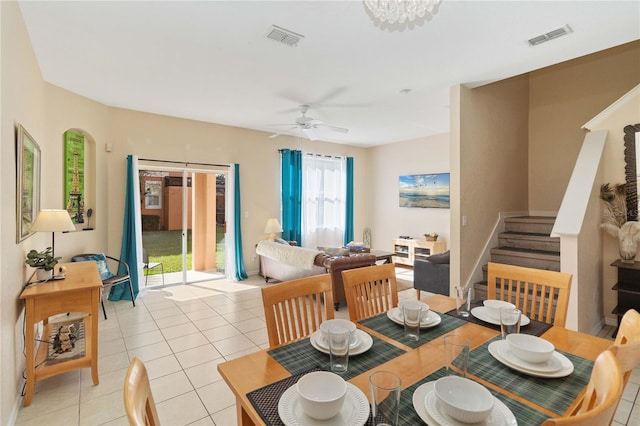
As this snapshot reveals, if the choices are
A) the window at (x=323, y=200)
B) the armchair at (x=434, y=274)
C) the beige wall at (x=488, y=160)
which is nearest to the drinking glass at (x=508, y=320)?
the beige wall at (x=488, y=160)

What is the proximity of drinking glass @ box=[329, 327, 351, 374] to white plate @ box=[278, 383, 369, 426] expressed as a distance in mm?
150

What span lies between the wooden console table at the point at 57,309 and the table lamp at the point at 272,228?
359 cm

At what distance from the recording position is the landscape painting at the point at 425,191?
21.8 ft

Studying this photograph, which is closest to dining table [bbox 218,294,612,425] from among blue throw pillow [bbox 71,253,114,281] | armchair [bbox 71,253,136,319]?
armchair [bbox 71,253,136,319]

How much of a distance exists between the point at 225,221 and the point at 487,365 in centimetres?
543

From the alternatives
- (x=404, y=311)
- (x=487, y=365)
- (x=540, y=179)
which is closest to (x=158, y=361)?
(x=404, y=311)

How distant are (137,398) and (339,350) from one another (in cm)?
68

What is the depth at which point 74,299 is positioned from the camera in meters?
2.44

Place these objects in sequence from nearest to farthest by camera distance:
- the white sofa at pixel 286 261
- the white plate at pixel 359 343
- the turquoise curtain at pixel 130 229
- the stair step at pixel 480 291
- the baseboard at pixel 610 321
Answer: the white plate at pixel 359 343 < the baseboard at pixel 610 321 < the stair step at pixel 480 291 < the white sofa at pixel 286 261 < the turquoise curtain at pixel 130 229

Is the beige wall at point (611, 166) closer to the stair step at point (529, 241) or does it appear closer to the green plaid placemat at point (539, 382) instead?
the stair step at point (529, 241)

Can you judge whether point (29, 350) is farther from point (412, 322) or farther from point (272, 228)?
point (272, 228)

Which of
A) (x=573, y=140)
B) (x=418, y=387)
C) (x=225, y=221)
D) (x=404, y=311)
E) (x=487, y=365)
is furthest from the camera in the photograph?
(x=225, y=221)

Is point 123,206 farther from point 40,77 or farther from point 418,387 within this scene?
point 418,387

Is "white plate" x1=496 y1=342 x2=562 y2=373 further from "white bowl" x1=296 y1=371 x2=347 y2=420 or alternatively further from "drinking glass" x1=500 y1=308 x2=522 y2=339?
"white bowl" x1=296 y1=371 x2=347 y2=420
